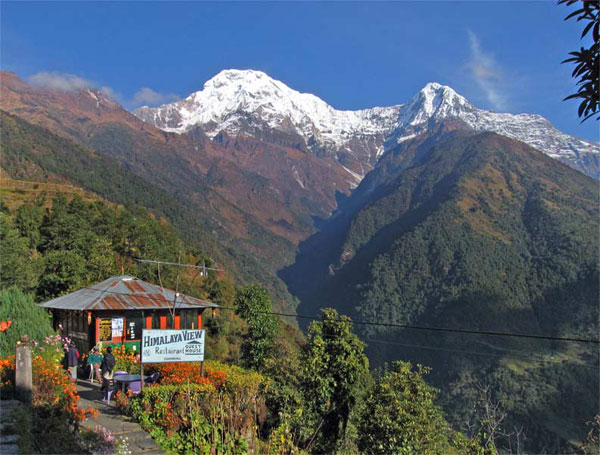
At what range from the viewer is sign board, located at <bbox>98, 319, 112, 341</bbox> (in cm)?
2048

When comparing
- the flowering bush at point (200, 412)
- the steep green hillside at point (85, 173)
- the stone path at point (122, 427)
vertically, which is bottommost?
the stone path at point (122, 427)

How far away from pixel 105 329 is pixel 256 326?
16083 millimetres

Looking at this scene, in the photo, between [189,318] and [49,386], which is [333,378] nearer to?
[189,318]

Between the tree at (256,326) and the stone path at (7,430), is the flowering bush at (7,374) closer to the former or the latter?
the stone path at (7,430)

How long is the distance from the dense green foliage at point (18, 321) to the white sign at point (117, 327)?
31.6ft

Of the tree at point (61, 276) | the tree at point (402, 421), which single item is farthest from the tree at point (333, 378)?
the tree at point (61, 276)

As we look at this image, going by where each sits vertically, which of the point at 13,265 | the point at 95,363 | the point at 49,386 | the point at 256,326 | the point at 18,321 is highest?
the point at 13,265

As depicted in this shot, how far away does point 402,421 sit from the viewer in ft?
57.4

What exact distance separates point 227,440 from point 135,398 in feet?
9.97

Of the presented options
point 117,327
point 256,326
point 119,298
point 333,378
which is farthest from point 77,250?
point 333,378

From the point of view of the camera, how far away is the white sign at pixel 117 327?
20.8 meters

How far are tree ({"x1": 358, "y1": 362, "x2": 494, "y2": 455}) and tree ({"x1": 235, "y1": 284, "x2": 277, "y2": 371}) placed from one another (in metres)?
15.4

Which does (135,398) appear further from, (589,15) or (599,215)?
(599,215)

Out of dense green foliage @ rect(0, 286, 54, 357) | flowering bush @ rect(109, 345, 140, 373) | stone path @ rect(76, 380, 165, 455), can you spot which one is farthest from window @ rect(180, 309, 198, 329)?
dense green foliage @ rect(0, 286, 54, 357)
